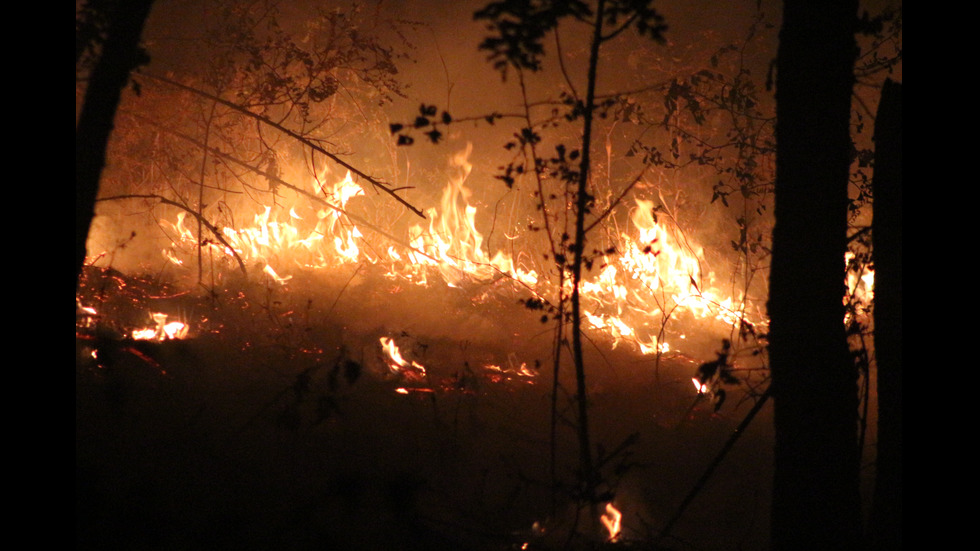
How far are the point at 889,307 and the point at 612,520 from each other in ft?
9.59

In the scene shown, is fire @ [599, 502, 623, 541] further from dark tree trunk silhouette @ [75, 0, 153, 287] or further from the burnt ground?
dark tree trunk silhouette @ [75, 0, 153, 287]

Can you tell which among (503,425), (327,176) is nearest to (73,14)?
(503,425)

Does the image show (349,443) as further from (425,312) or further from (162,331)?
(425,312)

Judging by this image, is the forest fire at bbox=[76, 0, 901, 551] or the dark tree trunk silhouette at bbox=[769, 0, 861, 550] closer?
the dark tree trunk silhouette at bbox=[769, 0, 861, 550]

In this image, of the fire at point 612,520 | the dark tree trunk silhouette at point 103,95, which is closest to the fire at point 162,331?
the dark tree trunk silhouette at point 103,95

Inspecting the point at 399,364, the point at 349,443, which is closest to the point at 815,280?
the point at 349,443

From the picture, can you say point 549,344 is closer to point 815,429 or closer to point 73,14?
point 815,429

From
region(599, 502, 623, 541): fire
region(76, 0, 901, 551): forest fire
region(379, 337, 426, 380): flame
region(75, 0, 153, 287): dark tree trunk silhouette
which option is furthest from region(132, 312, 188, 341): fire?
region(599, 502, 623, 541): fire

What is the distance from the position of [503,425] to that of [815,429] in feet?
11.1

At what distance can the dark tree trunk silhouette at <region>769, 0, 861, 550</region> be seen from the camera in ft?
12.4

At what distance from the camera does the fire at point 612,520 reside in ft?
17.1

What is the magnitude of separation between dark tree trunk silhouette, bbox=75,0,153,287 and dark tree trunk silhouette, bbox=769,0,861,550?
15.6 ft

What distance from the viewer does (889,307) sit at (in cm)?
438

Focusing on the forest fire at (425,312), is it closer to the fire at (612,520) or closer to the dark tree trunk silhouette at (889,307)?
the fire at (612,520)
